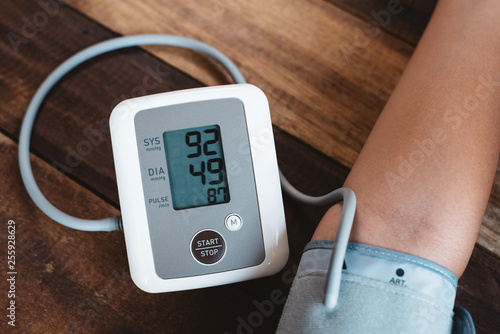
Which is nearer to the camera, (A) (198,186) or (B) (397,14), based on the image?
(A) (198,186)

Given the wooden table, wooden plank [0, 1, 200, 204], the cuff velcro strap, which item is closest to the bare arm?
the cuff velcro strap

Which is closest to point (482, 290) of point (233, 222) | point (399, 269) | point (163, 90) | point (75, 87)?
point (399, 269)

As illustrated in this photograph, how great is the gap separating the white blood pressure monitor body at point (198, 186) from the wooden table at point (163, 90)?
0.07 meters

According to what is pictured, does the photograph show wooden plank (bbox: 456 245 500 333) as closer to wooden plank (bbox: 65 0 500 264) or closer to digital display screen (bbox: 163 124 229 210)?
wooden plank (bbox: 65 0 500 264)

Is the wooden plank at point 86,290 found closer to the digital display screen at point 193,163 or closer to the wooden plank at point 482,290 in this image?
the digital display screen at point 193,163

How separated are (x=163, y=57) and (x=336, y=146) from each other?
12.9 inches

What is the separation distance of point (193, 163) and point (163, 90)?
7.4 inches

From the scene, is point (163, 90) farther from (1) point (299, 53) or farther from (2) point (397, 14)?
(2) point (397, 14)

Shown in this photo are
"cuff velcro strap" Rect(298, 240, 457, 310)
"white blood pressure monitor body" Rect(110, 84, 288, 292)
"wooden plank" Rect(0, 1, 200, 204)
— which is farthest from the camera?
"wooden plank" Rect(0, 1, 200, 204)

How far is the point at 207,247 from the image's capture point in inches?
22.0

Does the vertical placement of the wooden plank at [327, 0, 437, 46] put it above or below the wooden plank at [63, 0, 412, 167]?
above

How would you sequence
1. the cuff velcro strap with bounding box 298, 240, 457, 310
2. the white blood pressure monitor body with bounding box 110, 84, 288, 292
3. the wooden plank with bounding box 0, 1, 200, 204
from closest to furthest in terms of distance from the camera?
the cuff velcro strap with bounding box 298, 240, 457, 310 → the white blood pressure monitor body with bounding box 110, 84, 288, 292 → the wooden plank with bounding box 0, 1, 200, 204

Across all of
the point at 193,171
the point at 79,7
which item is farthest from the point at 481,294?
the point at 79,7

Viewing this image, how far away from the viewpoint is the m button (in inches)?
22.1
